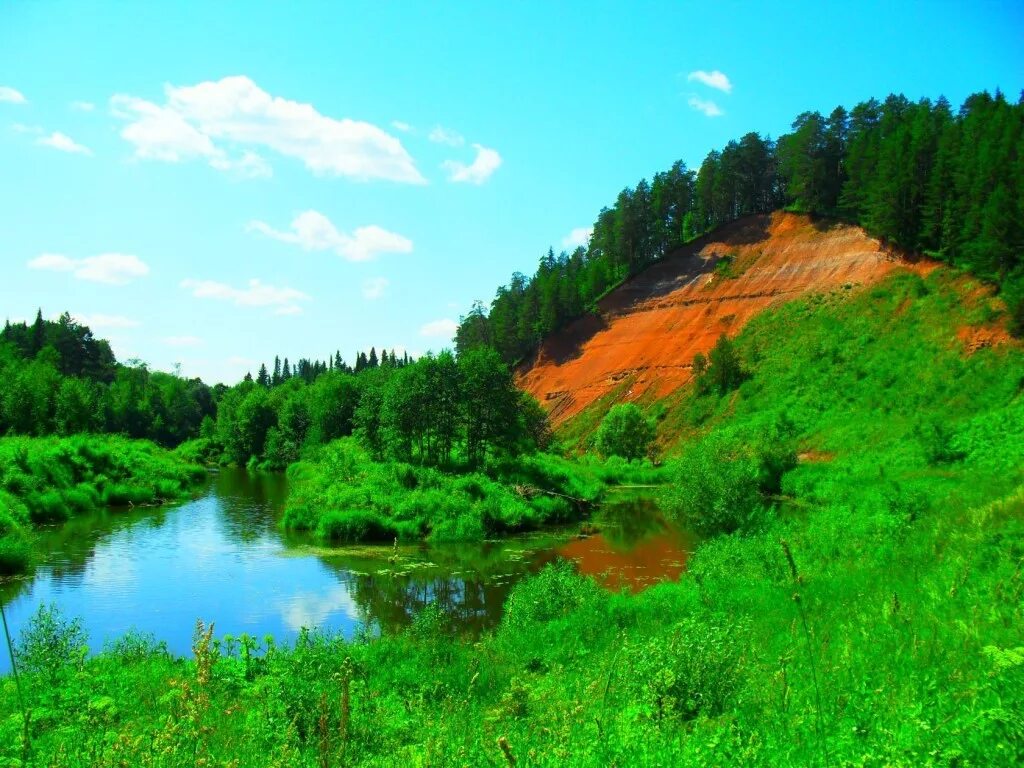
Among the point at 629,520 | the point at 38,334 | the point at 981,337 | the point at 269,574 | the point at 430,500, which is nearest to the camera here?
the point at 269,574

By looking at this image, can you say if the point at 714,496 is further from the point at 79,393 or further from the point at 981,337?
the point at 79,393

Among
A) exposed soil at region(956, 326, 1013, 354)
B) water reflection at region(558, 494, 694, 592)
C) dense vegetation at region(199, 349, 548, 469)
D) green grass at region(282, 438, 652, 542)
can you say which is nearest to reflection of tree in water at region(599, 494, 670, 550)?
water reflection at region(558, 494, 694, 592)

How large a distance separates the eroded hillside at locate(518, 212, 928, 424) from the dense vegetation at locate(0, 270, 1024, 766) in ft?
140

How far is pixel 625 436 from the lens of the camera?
58.3 metres

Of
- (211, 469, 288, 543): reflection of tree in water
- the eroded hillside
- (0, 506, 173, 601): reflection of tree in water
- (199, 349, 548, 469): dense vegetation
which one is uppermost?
the eroded hillside

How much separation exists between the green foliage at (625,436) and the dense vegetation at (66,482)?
1333 inches

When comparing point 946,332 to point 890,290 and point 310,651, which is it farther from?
point 310,651

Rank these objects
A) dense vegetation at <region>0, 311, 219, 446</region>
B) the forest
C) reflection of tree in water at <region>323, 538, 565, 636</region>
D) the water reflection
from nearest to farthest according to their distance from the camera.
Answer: the forest, reflection of tree in water at <region>323, 538, 565, 636</region>, the water reflection, dense vegetation at <region>0, 311, 219, 446</region>

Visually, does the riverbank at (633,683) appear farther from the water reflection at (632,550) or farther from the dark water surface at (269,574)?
the water reflection at (632,550)

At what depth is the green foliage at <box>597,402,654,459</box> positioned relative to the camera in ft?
191

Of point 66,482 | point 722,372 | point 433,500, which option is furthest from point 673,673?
point 722,372

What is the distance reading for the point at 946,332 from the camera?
4600 centimetres

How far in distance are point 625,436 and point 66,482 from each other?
41.0 meters

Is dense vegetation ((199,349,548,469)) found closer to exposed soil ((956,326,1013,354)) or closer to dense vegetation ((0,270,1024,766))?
dense vegetation ((0,270,1024,766))
